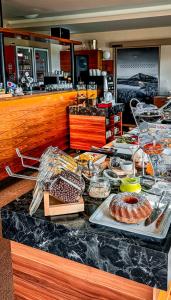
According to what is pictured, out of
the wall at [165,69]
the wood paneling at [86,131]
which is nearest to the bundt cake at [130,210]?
the wood paneling at [86,131]

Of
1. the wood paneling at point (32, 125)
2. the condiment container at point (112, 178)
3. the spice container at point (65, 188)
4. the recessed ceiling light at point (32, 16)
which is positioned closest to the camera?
the spice container at point (65, 188)

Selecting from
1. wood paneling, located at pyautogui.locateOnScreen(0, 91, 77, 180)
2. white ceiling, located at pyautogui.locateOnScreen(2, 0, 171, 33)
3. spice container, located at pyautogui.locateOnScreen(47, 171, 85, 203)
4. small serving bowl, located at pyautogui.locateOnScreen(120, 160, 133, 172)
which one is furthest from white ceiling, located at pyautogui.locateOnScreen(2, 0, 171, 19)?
spice container, located at pyautogui.locateOnScreen(47, 171, 85, 203)

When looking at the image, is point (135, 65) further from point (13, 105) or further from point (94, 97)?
point (13, 105)

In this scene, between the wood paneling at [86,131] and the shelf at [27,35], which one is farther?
the wood paneling at [86,131]

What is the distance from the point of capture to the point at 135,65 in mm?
8602

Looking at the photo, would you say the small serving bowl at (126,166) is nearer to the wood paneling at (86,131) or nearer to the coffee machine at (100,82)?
the wood paneling at (86,131)

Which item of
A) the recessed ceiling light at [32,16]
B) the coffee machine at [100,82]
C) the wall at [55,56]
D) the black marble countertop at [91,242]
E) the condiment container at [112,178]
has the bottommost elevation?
the black marble countertop at [91,242]

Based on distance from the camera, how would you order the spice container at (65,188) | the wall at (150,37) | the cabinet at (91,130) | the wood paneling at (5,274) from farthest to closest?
the wall at (150,37) → the cabinet at (91,130) → the wood paneling at (5,274) → the spice container at (65,188)

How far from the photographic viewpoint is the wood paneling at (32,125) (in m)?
4.33

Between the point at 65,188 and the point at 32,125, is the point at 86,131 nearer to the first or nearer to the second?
the point at 32,125

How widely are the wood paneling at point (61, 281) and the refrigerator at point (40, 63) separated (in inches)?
318

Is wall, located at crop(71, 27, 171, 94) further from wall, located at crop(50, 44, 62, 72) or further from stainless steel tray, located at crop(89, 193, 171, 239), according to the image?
stainless steel tray, located at crop(89, 193, 171, 239)

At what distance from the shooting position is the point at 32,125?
492 centimetres

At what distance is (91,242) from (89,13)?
6.74 m
